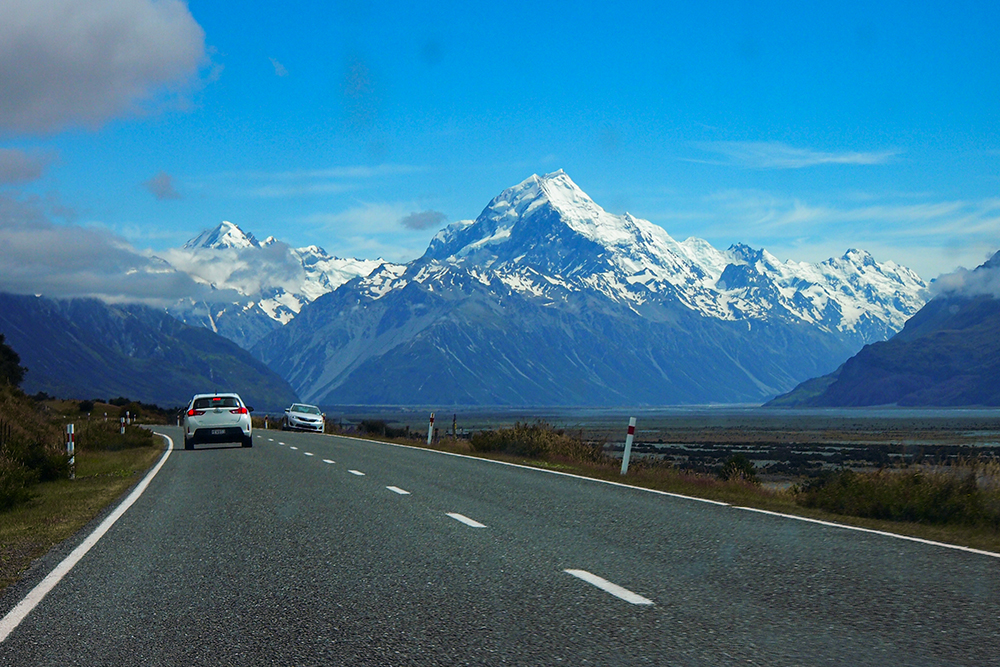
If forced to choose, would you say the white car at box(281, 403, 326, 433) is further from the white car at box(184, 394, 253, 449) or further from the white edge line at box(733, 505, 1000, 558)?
Result: the white edge line at box(733, 505, 1000, 558)

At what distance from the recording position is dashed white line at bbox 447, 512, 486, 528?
38.2ft

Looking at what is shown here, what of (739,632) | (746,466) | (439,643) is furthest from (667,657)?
(746,466)

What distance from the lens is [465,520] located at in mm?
12094

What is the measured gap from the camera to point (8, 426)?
23.6 meters

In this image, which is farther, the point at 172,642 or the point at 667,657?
the point at 172,642

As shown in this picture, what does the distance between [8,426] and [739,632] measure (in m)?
21.7

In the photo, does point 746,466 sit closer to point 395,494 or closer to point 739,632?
point 395,494

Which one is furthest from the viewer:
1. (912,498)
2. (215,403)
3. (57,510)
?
(215,403)

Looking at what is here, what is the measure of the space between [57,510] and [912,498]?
40.1 feet

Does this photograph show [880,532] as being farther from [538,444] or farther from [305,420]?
[305,420]

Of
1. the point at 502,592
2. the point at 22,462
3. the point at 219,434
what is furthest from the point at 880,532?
the point at 219,434

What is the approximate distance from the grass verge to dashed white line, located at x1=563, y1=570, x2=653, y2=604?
480 cm

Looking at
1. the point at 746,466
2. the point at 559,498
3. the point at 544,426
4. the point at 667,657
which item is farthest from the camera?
the point at 746,466

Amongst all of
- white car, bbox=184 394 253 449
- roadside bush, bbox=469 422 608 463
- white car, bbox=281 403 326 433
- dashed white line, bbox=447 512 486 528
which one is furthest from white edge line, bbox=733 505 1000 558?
white car, bbox=281 403 326 433
